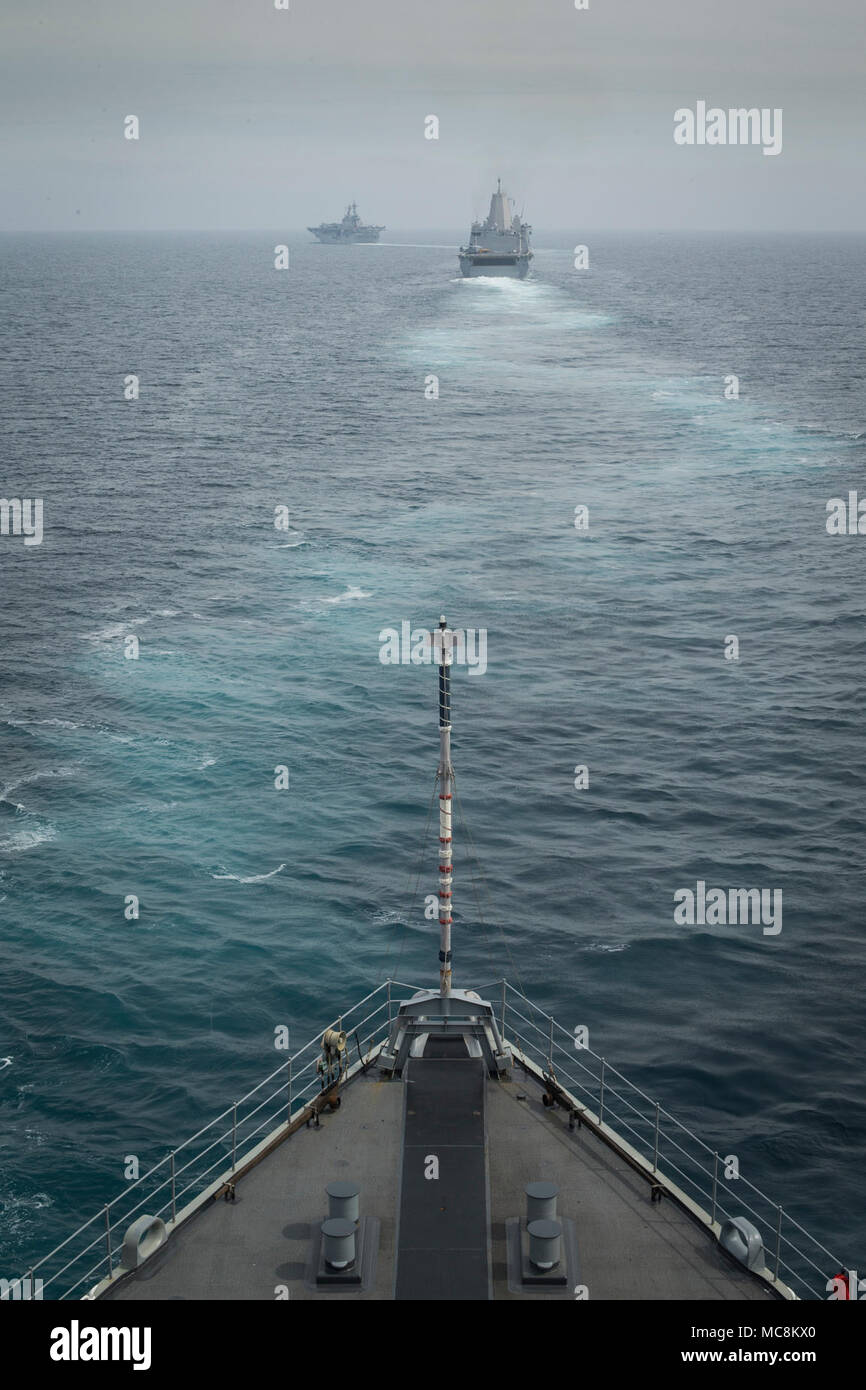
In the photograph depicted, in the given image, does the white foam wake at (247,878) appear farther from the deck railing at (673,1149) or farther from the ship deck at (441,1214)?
the ship deck at (441,1214)

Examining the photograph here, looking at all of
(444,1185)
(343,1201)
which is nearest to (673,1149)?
(444,1185)

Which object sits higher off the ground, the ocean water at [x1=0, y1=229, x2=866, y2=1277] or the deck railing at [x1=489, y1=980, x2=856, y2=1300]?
the ocean water at [x1=0, y1=229, x2=866, y2=1277]

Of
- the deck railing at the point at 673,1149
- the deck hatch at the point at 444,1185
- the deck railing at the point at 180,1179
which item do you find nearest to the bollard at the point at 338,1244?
the deck hatch at the point at 444,1185

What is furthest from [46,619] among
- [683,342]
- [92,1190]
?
[683,342]

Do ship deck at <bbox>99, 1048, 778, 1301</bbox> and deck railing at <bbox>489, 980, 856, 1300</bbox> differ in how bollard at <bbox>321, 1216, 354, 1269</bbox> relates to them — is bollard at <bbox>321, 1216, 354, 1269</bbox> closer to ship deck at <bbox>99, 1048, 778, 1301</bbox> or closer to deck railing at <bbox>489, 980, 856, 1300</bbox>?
ship deck at <bbox>99, 1048, 778, 1301</bbox>

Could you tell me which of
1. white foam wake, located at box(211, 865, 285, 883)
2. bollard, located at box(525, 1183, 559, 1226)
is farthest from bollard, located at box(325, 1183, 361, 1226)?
white foam wake, located at box(211, 865, 285, 883)
